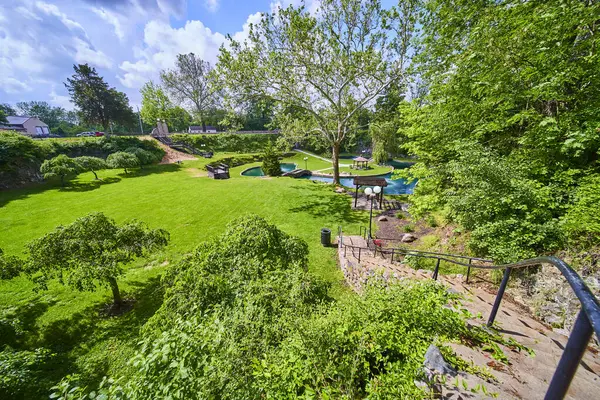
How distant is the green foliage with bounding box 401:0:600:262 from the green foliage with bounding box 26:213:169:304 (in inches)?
359

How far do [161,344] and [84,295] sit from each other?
7382mm

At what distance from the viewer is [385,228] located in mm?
11930

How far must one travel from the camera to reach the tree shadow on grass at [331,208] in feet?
44.3

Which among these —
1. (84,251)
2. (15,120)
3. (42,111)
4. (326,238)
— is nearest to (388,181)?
(326,238)

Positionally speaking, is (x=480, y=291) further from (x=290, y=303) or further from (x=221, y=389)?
(x=221, y=389)

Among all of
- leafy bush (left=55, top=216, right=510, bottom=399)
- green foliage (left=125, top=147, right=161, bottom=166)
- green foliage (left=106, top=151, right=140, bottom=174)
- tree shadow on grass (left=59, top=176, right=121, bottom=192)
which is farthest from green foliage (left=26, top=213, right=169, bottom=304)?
green foliage (left=125, top=147, right=161, bottom=166)

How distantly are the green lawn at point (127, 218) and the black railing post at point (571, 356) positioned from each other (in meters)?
5.51

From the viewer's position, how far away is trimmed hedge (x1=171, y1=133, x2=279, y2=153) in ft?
131

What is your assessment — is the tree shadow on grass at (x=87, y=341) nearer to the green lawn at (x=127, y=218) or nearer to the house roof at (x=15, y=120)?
the green lawn at (x=127, y=218)

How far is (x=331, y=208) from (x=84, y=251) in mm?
11727

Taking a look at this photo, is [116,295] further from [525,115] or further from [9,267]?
[525,115]

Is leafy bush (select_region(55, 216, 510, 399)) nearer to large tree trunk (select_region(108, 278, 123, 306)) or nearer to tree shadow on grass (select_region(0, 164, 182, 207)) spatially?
large tree trunk (select_region(108, 278, 123, 306))

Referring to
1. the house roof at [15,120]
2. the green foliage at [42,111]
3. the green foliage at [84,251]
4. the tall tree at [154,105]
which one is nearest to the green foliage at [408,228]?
the green foliage at [84,251]

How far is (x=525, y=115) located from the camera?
5.61m
